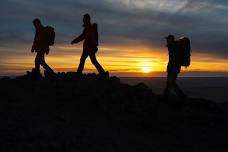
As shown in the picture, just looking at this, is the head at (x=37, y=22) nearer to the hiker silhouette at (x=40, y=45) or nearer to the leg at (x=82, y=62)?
the hiker silhouette at (x=40, y=45)

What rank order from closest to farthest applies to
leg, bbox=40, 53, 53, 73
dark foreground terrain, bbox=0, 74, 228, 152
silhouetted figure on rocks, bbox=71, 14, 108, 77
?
dark foreground terrain, bbox=0, 74, 228, 152 → silhouetted figure on rocks, bbox=71, 14, 108, 77 → leg, bbox=40, 53, 53, 73

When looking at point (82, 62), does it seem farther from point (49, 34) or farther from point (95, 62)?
point (49, 34)

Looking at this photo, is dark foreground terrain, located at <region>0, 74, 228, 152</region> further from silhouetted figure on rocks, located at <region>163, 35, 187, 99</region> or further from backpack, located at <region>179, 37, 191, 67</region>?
backpack, located at <region>179, 37, 191, 67</region>

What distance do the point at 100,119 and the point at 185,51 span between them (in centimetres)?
506

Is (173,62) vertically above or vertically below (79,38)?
below

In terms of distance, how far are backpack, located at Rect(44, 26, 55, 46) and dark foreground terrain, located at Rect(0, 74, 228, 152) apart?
1.58 meters

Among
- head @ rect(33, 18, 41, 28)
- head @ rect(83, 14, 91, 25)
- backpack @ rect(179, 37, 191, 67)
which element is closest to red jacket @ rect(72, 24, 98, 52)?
head @ rect(83, 14, 91, 25)

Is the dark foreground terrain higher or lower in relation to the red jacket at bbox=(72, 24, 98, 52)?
lower

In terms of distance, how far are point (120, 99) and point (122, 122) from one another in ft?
7.02

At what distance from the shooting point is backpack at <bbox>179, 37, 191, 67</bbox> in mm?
20172

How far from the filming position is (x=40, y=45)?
21312mm

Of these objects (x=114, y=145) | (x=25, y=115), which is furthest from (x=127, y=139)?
(x=25, y=115)

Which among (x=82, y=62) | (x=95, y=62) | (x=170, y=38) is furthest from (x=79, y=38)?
(x=170, y=38)

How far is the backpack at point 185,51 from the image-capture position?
20.2 meters
